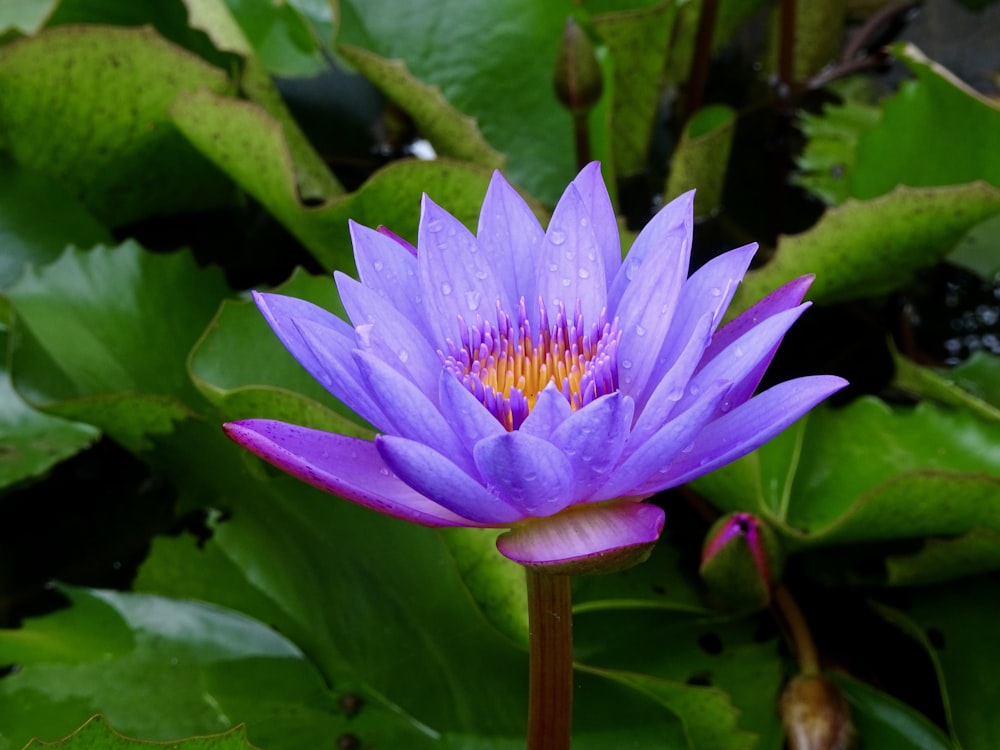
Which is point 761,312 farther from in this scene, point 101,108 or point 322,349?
point 101,108

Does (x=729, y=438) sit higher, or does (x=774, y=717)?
(x=729, y=438)

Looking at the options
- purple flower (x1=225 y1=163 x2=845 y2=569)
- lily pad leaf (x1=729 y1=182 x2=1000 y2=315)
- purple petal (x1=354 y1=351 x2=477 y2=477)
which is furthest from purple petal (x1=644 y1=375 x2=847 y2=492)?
lily pad leaf (x1=729 y1=182 x2=1000 y2=315)

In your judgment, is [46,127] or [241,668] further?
[46,127]

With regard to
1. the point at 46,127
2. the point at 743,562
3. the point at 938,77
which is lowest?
the point at 743,562

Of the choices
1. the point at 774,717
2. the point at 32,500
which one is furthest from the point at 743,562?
the point at 32,500

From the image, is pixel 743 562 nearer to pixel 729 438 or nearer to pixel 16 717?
pixel 729 438

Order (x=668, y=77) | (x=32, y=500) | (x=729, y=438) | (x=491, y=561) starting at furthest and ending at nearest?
(x=668, y=77) → (x=32, y=500) → (x=491, y=561) → (x=729, y=438)

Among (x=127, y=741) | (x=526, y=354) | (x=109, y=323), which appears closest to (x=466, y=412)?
(x=526, y=354)

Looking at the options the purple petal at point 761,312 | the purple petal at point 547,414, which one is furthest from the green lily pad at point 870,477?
the purple petal at point 547,414
